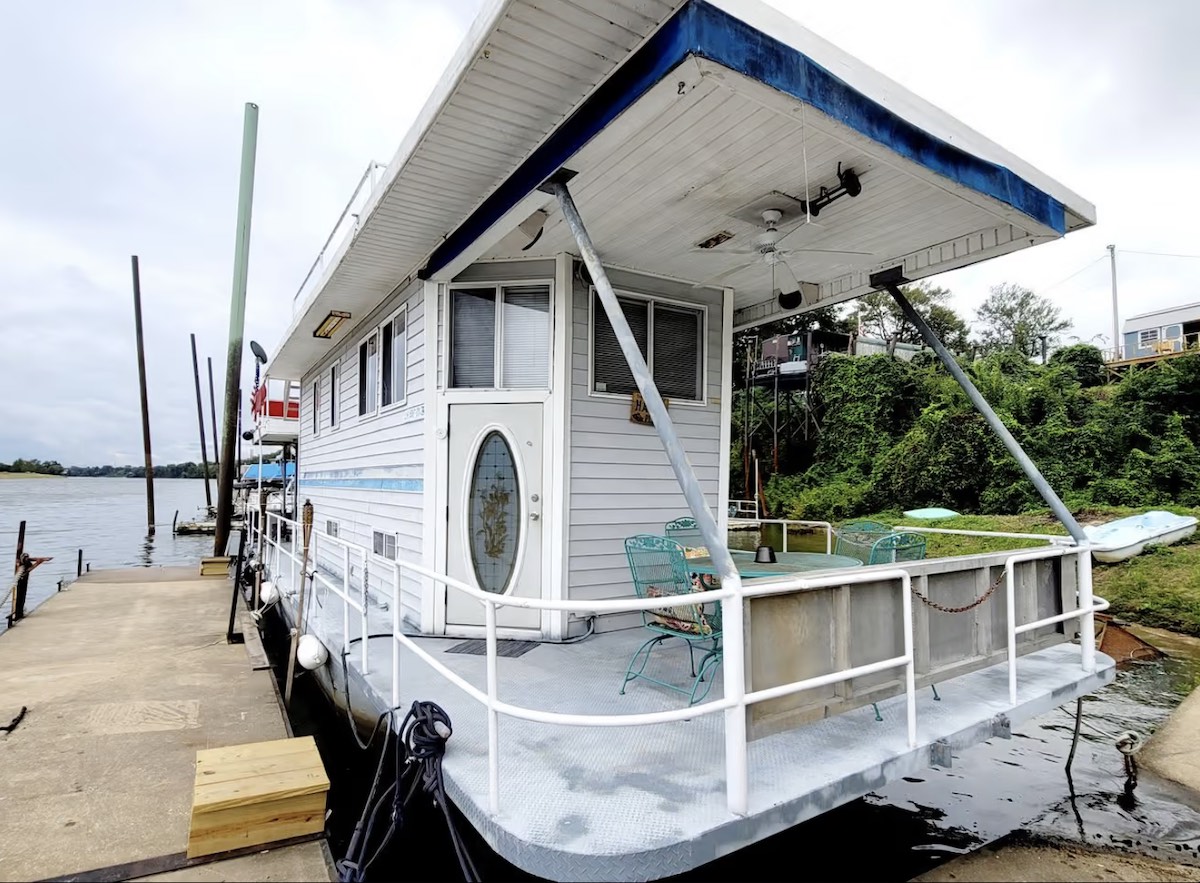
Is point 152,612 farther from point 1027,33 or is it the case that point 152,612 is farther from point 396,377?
point 1027,33

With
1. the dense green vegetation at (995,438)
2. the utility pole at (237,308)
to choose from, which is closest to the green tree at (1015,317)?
the dense green vegetation at (995,438)

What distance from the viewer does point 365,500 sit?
6996mm

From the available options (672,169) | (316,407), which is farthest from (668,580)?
(316,407)

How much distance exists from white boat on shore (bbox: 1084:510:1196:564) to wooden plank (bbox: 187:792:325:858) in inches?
455

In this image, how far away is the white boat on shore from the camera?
1033 cm

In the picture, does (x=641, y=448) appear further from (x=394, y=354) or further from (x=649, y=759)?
(x=649, y=759)

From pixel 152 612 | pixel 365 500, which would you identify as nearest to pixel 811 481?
pixel 365 500

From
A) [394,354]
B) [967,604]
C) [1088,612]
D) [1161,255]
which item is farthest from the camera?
[1161,255]

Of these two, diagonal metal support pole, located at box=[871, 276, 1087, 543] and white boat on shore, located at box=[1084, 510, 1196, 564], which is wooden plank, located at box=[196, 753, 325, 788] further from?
white boat on shore, located at box=[1084, 510, 1196, 564]

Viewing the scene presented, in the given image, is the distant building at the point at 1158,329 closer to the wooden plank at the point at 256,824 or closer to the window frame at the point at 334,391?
the window frame at the point at 334,391

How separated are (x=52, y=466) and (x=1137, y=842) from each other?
4348 inches

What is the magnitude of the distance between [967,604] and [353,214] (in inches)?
217

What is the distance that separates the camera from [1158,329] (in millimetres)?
27625

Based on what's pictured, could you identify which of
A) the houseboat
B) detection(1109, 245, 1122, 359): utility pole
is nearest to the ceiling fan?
the houseboat
